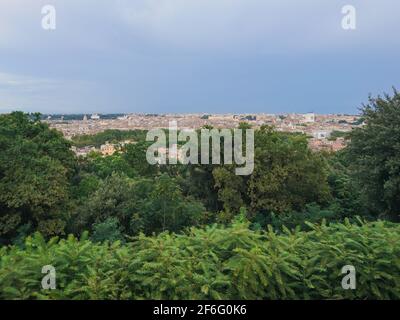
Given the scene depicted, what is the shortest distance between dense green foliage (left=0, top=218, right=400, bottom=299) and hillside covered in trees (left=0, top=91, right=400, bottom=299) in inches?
0.5

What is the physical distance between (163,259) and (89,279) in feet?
2.55

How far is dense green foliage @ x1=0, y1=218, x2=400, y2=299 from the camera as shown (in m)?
4.25

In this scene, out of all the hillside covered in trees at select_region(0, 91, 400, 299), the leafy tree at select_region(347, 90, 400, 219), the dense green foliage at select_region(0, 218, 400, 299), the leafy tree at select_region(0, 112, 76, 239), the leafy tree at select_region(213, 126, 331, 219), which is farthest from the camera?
the leafy tree at select_region(213, 126, 331, 219)

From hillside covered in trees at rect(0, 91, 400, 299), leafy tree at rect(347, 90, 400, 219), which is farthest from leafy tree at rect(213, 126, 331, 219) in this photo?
leafy tree at rect(347, 90, 400, 219)

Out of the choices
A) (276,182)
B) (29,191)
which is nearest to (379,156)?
(276,182)

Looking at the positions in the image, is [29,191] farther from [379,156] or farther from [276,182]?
[379,156]

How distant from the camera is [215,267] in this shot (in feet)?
15.0

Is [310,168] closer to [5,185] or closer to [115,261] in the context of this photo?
[5,185]

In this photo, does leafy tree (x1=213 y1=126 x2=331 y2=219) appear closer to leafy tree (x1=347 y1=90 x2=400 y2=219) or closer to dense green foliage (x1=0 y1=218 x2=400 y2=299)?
leafy tree (x1=347 y1=90 x2=400 y2=219)

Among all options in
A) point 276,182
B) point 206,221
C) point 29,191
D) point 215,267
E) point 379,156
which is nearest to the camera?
point 215,267

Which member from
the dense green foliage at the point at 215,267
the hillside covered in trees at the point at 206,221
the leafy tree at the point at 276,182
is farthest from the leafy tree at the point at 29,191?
the dense green foliage at the point at 215,267

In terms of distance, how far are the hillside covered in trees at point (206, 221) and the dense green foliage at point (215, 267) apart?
0.5 inches

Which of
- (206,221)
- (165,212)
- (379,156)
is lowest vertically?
(206,221)

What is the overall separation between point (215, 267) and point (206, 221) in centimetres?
1008
